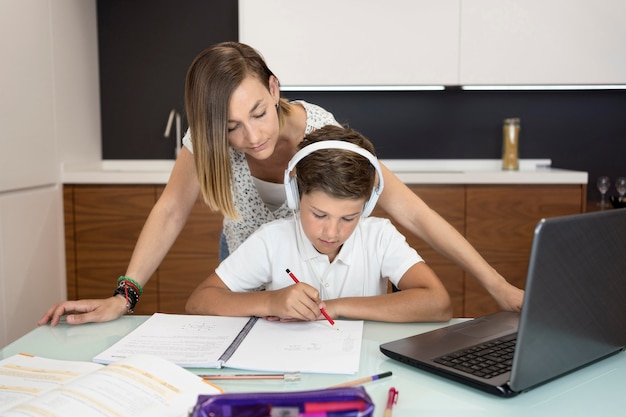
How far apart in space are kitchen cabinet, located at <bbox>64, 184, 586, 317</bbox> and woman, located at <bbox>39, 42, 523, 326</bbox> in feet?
4.00

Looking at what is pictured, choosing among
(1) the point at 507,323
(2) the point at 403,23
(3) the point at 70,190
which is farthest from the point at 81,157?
(1) the point at 507,323

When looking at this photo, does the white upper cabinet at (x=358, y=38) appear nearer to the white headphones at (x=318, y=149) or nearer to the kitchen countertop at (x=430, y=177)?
the kitchen countertop at (x=430, y=177)

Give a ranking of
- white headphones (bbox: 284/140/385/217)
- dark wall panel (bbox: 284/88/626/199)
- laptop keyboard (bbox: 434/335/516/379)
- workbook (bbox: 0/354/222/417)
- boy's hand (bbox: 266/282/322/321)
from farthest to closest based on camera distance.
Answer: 1. dark wall panel (bbox: 284/88/626/199)
2. white headphones (bbox: 284/140/385/217)
3. boy's hand (bbox: 266/282/322/321)
4. laptop keyboard (bbox: 434/335/516/379)
5. workbook (bbox: 0/354/222/417)

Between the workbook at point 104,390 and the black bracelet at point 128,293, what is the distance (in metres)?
0.37

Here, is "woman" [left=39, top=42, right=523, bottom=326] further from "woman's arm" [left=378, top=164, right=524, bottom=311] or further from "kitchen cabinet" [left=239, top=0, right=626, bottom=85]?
"kitchen cabinet" [left=239, top=0, right=626, bottom=85]

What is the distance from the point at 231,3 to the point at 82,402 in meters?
→ 2.80

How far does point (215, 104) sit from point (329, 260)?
1.52 ft

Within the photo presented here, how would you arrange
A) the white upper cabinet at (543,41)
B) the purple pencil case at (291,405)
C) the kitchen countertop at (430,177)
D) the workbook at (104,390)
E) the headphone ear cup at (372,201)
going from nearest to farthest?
the purple pencil case at (291,405)
the workbook at (104,390)
the headphone ear cup at (372,201)
the kitchen countertop at (430,177)
the white upper cabinet at (543,41)

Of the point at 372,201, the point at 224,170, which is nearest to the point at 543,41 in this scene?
the point at 372,201

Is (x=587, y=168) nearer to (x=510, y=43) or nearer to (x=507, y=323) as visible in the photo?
(x=510, y=43)

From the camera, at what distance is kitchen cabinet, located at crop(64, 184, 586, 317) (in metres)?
2.81

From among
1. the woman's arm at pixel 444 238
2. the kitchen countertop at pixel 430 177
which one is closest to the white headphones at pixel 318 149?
the woman's arm at pixel 444 238

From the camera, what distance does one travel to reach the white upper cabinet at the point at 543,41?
2.88 meters

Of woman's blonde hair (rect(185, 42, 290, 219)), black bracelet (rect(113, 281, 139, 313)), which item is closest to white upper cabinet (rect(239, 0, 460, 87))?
woman's blonde hair (rect(185, 42, 290, 219))
